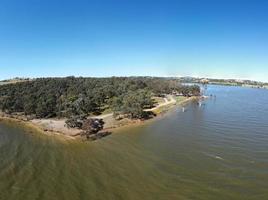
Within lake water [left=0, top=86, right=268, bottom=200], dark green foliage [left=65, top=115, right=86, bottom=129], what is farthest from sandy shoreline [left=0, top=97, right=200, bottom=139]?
lake water [left=0, top=86, right=268, bottom=200]

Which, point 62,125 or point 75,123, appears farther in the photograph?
point 62,125

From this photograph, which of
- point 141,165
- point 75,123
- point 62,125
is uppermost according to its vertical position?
point 75,123

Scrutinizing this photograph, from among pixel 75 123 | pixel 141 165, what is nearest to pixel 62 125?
pixel 75 123

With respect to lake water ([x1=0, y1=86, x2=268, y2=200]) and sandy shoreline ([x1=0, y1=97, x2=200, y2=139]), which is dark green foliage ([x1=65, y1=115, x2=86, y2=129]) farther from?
lake water ([x1=0, y1=86, x2=268, y2=200])

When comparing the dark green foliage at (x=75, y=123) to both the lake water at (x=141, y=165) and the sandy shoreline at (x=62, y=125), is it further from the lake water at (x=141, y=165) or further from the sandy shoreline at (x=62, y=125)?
the lake water at (x=141, y=165)

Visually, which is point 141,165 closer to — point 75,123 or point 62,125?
point 75,123

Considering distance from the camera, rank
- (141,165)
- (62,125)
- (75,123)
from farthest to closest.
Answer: (62,125) → (75,123) → (141,165)

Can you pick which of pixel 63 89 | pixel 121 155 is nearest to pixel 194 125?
pixel 121 155

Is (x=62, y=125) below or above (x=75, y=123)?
below

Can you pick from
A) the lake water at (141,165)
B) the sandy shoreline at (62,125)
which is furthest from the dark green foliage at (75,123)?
the lake water at (141,165)
